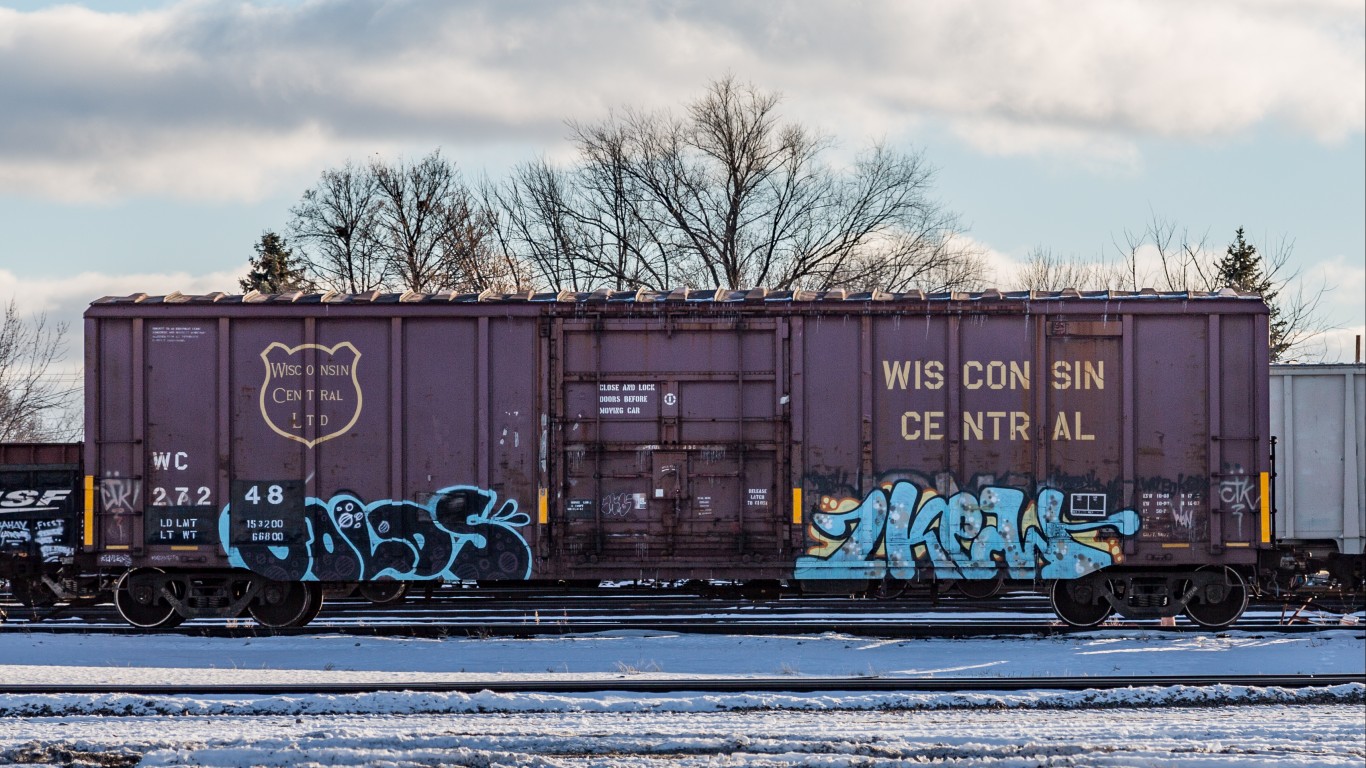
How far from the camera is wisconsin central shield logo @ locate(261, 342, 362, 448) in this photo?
12125 millimetres

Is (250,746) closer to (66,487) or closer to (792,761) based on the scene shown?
(792,761)

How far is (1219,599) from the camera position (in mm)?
12141

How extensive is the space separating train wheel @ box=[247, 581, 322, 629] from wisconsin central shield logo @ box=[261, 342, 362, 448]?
5.23 ft

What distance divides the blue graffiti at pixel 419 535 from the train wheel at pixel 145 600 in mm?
1011

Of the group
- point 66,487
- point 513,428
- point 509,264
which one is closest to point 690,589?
point 513,428

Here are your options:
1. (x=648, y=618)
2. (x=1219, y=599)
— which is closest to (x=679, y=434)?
(x=648, y=618)

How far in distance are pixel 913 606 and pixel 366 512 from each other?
21.6 feet

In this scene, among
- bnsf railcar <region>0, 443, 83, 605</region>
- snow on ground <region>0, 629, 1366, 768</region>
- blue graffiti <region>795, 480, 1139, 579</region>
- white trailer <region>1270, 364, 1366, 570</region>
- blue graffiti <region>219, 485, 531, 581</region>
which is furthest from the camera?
white trailer <region>1270, 364, 1366, 570</region>

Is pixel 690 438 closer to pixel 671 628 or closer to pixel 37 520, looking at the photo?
pixel 671 628

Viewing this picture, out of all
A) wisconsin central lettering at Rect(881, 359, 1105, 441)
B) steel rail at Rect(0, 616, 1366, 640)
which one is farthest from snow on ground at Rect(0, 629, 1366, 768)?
wisconsin central lettering at Rect(881, 359, 1105, 441)

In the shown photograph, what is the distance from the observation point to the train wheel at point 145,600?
12398 mm

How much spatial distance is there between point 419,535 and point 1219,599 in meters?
8.14

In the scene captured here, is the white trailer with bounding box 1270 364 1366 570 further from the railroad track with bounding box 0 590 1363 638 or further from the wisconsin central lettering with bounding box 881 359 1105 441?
the wisconsin central lettering with bounding box 881 359 1105 441

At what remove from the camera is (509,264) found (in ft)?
116
